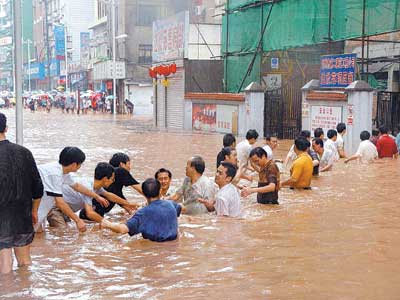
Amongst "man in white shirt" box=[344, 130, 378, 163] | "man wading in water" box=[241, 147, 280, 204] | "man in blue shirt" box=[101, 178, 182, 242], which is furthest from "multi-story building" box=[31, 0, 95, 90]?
"man in blue shirt" box=[101, 178, 182, 242]

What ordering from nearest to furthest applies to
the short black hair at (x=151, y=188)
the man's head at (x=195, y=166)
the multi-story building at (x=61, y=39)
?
the short black hair at (x=151, y=188), the man's head at (x=195, y=166), the multi-story building at (x=61, y=39)

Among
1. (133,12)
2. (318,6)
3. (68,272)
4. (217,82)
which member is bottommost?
(68,272)

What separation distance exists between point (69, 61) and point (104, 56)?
17985mm

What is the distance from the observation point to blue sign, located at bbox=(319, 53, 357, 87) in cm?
1962

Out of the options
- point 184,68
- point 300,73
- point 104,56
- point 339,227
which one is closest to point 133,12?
point 104,56

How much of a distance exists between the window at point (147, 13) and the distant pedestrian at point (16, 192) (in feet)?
163

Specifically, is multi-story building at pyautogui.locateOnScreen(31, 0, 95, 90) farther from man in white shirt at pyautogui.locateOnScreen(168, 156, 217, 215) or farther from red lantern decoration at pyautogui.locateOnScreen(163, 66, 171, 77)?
man in white shirt at pyautogui.locateOnScreen(168, 156, 217, 215)

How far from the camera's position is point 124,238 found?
766 centimetres

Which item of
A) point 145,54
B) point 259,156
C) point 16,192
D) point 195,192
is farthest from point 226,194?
point 145,54

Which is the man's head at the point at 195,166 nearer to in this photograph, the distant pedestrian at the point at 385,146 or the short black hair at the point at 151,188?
the short black hair at the point at 151,188

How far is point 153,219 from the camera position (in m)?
7.07

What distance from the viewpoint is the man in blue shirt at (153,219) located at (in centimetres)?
695

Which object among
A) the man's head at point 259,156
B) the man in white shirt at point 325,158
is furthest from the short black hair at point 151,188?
the man in white shirt at point 325,158

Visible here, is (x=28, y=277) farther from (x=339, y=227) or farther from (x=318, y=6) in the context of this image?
(x=318, y=6)
